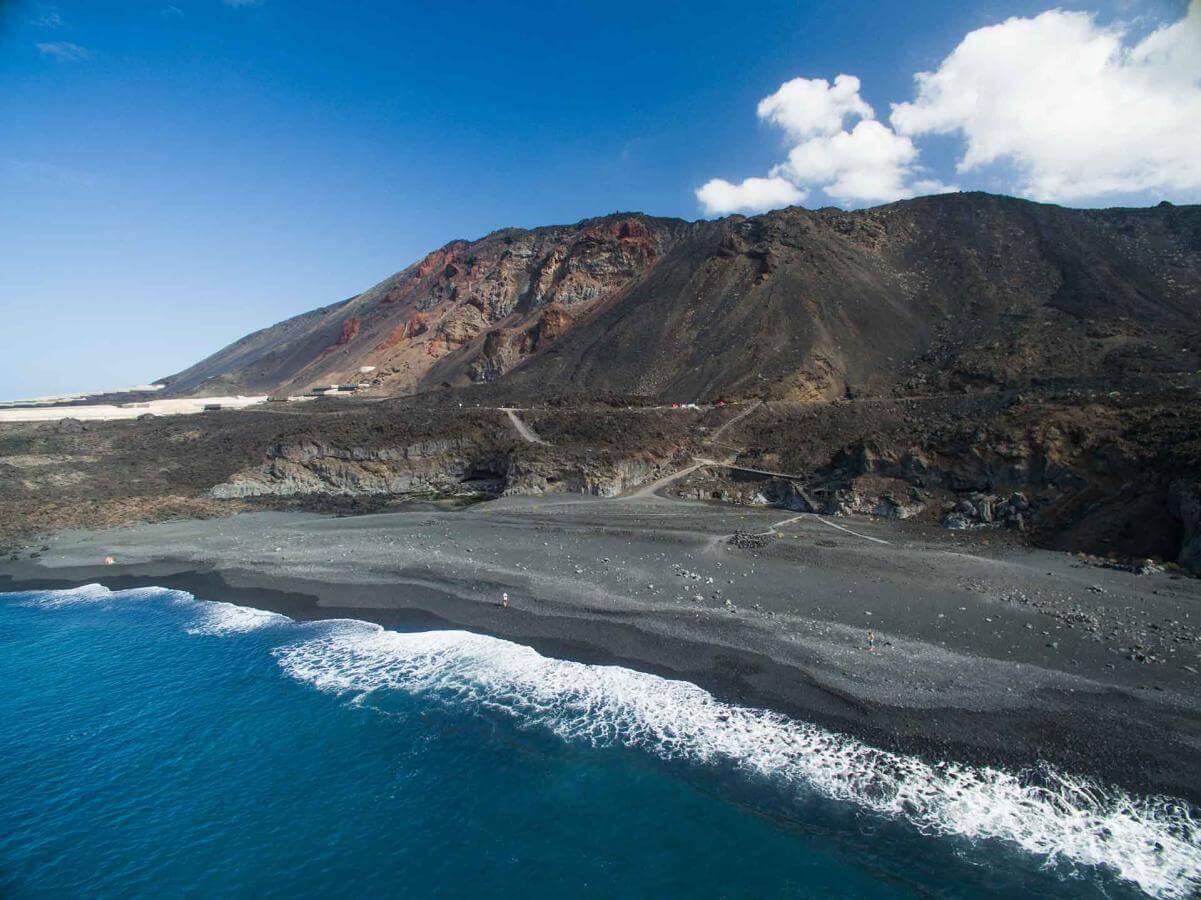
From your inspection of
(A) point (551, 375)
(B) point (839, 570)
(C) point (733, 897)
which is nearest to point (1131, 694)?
(B) point (839, 570)

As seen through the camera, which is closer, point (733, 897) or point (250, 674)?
point (733, 897)

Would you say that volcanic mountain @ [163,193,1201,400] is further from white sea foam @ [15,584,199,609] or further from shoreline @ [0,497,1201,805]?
white sea foam @ [15,584,199,609]

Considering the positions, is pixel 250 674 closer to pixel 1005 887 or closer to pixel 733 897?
pixel 733 897

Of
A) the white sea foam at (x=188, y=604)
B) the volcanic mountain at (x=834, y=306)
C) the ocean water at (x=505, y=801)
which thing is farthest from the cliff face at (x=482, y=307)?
the ocean water at (x=505, y=801)

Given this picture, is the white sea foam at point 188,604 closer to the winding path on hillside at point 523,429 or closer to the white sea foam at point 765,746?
the white sea foam at point 765,746

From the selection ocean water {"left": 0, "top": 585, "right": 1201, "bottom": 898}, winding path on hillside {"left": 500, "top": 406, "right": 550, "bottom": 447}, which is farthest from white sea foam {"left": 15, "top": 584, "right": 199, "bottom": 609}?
winding path on hillside {"left": 500, "top": 406, "right": 550, "bottom": 447}

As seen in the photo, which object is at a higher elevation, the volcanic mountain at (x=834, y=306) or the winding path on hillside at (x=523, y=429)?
the volcanic mountain at (x=834, y=306)
